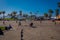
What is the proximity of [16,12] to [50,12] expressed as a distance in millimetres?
43272

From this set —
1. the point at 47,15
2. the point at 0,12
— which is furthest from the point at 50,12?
the point at 0,12

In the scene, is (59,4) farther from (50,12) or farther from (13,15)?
(13,15)

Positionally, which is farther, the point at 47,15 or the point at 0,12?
the point at 47,15

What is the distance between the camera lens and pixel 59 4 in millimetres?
88062

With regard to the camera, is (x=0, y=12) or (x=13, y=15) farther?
(x=13, y=15)

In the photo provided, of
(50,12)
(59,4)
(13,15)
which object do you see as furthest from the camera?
(13,15)

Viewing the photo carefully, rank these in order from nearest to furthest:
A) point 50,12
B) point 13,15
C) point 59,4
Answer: point 59,4 < point 50,12 < point 13,15

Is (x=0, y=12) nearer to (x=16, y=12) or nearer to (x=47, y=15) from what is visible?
(x=16, y=12)

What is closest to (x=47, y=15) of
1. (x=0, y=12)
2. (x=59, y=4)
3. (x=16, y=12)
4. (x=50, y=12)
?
(x=50, y=12)

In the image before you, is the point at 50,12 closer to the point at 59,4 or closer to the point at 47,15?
the point at 47,15

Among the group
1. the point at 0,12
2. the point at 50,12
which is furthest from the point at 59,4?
the point at 0,12

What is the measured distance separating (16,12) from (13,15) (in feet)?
17.1

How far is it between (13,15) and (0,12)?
790 inches

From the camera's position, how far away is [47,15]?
616 feet
